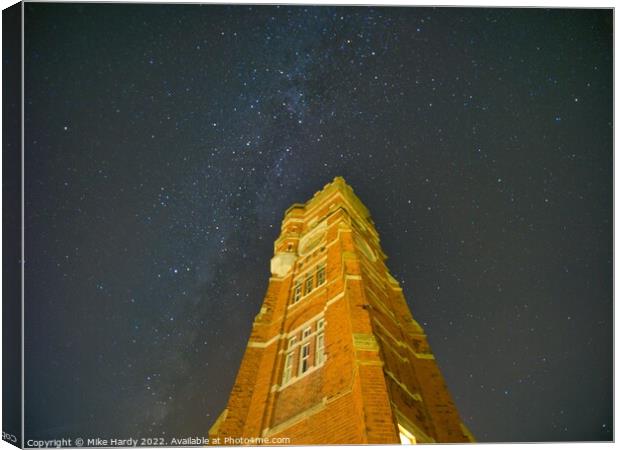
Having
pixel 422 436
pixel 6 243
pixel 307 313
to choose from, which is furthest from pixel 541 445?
pixel 6 243

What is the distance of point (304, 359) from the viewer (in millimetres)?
13336

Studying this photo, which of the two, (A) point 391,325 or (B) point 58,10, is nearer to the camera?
(B) point 58,10

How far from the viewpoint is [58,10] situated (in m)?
11.7

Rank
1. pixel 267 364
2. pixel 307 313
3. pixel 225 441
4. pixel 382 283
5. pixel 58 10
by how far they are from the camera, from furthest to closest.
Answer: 1. pixel 382 283
2. pixel 307 313
3. pixel 267 364
4. pixel 58 10
5. pixel 225 441

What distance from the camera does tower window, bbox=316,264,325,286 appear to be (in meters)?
16.7

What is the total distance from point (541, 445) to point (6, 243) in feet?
36.5

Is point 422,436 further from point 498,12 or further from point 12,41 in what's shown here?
point 12,41

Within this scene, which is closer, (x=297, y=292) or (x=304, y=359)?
(x=304, y=359)

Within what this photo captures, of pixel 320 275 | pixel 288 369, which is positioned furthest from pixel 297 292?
pixel 288 369

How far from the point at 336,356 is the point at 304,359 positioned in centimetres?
170

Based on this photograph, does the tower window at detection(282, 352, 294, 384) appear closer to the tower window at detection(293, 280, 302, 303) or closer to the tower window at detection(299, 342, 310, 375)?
the tower window at detection(299, 342, 310, 375)

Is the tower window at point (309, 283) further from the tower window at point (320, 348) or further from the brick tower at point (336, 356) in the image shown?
the tower window at point (320, 348)

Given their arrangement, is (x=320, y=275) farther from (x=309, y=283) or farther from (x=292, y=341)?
(x=292, y=341)

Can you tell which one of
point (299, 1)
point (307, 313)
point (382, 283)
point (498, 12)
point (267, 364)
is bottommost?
point (267, 364)
